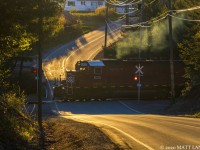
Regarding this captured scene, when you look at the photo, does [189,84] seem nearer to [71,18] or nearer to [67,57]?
[67,57]

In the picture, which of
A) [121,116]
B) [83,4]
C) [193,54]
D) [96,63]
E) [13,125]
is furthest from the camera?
[83,4]

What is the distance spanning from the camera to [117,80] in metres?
52.1

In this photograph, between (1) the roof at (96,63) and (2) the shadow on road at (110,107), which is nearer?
(2) the shadow on road at (110,107)

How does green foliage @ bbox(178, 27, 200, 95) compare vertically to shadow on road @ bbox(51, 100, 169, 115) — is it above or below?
above

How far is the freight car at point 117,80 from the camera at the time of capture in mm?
50969

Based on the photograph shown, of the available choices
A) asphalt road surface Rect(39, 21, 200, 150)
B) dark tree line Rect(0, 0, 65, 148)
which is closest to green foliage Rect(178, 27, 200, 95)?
asphalt road surface Rect(39, 21, 200, 150)

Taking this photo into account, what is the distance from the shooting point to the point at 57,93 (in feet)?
171

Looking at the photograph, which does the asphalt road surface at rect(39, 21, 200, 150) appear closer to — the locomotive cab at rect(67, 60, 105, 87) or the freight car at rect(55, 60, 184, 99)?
the freight car at rect(55, 60, 184, 99)

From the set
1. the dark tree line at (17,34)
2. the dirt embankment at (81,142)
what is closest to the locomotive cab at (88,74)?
the dark tree line at (17,34)

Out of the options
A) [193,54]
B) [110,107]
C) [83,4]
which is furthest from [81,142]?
[83,4]

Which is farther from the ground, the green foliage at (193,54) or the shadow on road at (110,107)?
the green foliage at (193,54)

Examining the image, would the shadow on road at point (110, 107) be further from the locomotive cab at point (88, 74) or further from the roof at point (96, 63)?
the roof at point (96, 63)

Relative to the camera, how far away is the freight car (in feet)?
167

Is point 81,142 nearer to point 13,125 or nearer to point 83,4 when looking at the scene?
point 13,125
